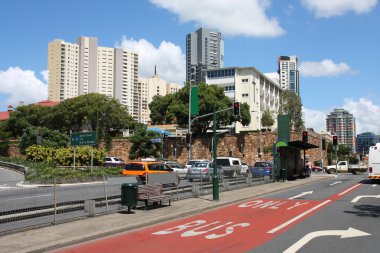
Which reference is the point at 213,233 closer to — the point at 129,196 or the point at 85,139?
the point at 129,196

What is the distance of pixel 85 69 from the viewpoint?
6161 inches

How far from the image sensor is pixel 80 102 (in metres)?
81.5

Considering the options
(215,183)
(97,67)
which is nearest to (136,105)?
(97,67)

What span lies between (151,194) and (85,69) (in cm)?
14864

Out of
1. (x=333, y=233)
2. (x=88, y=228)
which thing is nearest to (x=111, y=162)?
(x=88, y=228)

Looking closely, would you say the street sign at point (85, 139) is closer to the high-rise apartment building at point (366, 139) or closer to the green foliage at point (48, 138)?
the green foliage at point (48, 138)

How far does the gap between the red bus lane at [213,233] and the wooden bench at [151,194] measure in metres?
1.86

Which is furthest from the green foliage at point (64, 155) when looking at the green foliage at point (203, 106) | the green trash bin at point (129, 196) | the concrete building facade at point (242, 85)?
the concrete building facade at point (242, 85)

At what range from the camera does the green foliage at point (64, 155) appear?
4538cm

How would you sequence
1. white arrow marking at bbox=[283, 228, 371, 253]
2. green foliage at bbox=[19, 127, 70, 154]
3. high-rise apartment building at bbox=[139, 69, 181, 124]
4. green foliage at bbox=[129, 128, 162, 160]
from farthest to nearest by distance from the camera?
high-rise apartment building at bbox=[139, 69, 181, 124] < green foliage at bbox=[129, 128, 162, 160] < green foliage at bbox=[19, 127, 70, 154] < white arrow marking at bbox=[283, 228, 371, 253]

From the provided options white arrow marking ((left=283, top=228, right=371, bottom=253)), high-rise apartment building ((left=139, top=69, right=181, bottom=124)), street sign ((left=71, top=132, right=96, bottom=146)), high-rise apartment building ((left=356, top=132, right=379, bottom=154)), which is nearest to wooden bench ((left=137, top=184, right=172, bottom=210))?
white arrow marking ((left=283, top=228, right=371, bottom=253))

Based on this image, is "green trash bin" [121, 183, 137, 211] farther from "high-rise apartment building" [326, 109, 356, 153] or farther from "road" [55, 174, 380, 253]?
"high-rise apartment building" [326, 109, 356, 153]

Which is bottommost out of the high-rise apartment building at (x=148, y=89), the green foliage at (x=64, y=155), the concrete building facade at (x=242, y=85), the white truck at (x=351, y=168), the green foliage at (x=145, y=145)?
the white truck at (x=351, y=168)

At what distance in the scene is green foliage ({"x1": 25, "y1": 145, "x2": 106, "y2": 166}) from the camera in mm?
45375
